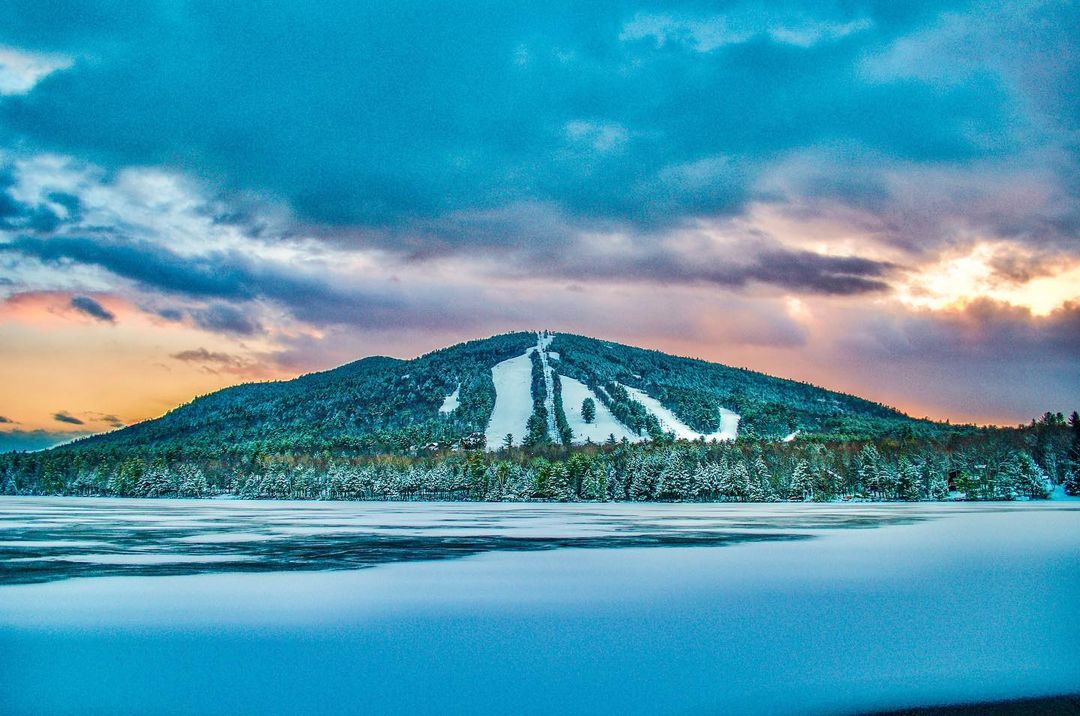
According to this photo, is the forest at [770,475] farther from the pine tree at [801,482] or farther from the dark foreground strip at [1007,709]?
the dark foreground strip at [1007,709]

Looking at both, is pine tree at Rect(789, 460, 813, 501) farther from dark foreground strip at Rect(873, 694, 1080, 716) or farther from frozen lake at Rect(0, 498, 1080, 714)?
dark foreground strip at Rect(873, 694, 1080, 716)

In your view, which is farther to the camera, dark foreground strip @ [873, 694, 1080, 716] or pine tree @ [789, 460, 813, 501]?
pine tree @ [789, 460, 813, 501]

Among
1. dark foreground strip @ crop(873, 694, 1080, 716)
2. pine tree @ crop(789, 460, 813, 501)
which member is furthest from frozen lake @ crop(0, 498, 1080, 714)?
pine tree @ crop(789, 460, 813, 501)

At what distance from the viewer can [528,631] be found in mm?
19750

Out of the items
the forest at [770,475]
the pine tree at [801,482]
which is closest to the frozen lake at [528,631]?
the pine tree at [801,482]

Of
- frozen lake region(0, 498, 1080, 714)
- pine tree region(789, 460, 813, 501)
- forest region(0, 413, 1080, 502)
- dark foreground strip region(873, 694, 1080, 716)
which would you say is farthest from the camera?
pine tree region(789, 460, 813, 501)

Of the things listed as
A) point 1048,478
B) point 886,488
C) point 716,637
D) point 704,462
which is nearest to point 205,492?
point 704,462

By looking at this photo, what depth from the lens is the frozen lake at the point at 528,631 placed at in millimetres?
14156

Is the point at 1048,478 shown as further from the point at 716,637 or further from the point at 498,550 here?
the point at 716,637

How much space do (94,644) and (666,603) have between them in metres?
15.3

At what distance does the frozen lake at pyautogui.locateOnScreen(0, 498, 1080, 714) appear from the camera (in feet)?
46.4

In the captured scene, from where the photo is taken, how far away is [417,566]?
33.5 metres

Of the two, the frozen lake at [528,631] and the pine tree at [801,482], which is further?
the pine tree at [801,482]

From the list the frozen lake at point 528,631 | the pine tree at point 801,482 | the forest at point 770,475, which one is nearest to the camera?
the frozen lake at point 528,631
